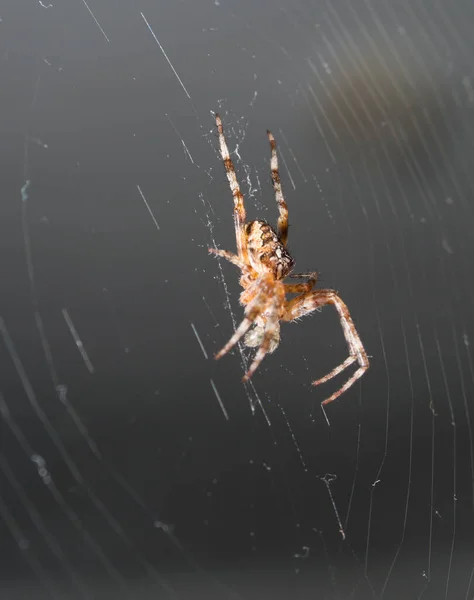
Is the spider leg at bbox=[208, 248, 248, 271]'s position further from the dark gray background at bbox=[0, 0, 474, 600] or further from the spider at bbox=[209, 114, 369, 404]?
the dark gray background at bbox=[0, 0, 474, 600]

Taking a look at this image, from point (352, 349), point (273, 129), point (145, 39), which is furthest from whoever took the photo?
point (273, 129)

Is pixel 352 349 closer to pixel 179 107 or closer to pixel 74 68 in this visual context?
pixel 179 107

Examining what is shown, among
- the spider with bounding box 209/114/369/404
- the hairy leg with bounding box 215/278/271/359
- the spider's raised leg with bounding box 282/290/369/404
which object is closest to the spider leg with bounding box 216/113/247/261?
the spider with bounding box 209/114/369/404

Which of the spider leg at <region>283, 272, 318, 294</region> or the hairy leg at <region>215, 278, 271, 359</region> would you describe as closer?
the hairy leg at <region>215, 278, 271, 359</region>

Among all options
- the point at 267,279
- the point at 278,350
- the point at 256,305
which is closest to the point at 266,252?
the point at 267,279

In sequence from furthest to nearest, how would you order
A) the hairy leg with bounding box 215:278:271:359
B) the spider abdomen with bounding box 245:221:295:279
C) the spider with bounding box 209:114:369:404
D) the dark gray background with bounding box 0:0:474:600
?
the dark gray background with bounding box 0:0:474:600 < the spider abdomen with bounding box 245:221:295:279 < the spider with bounding box 209:114:369:404 < the hairy leg with bounding box 215:278:271:359

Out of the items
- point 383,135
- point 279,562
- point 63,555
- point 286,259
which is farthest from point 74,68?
point 279,562

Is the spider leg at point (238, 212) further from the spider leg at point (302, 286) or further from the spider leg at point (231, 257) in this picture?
the spider leg at point (302, 286)
